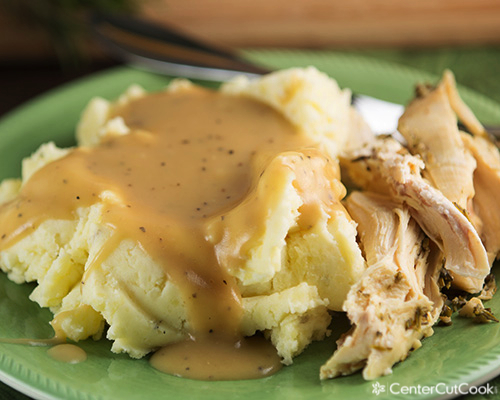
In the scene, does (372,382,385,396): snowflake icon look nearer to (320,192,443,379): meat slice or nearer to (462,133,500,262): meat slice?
(320,192,443,379): meat slice

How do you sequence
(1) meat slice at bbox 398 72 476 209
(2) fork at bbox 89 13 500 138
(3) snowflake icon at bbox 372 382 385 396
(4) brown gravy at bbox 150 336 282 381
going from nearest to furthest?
(3) snowflake icon at bbox 372 382 385 396 → (4) brown gravy at bbox 150 336 282 381 → (1) meat slice at bbox 398 72 476 209 → (2) fork at bbox 89 13 500 138

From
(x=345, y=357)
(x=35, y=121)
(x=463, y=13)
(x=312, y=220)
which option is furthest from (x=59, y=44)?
(x=345, y=357)

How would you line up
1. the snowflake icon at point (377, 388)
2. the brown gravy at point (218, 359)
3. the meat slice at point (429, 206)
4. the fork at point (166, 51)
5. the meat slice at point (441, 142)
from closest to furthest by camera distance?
the snowflake icon at point (377, 388)
the brown gravy at point (218, 359)
the meat slice at point (429, 206)
the meat slice at point (441, 142)
the fork at point (166, 51)

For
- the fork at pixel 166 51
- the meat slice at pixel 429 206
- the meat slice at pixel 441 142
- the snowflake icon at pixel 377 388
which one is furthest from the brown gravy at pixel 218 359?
the fork at pixel 166 51

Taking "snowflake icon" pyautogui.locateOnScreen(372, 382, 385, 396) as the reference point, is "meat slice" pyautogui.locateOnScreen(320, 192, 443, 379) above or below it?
above

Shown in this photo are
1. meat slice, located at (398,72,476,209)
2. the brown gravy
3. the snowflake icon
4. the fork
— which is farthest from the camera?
the fork

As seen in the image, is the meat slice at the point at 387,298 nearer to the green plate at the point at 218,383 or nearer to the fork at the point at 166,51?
the green plate at the point at 218,383

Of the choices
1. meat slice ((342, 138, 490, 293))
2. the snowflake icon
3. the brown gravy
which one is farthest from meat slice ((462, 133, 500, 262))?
the brown gravy

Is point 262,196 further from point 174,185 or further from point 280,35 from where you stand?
point 280,35
